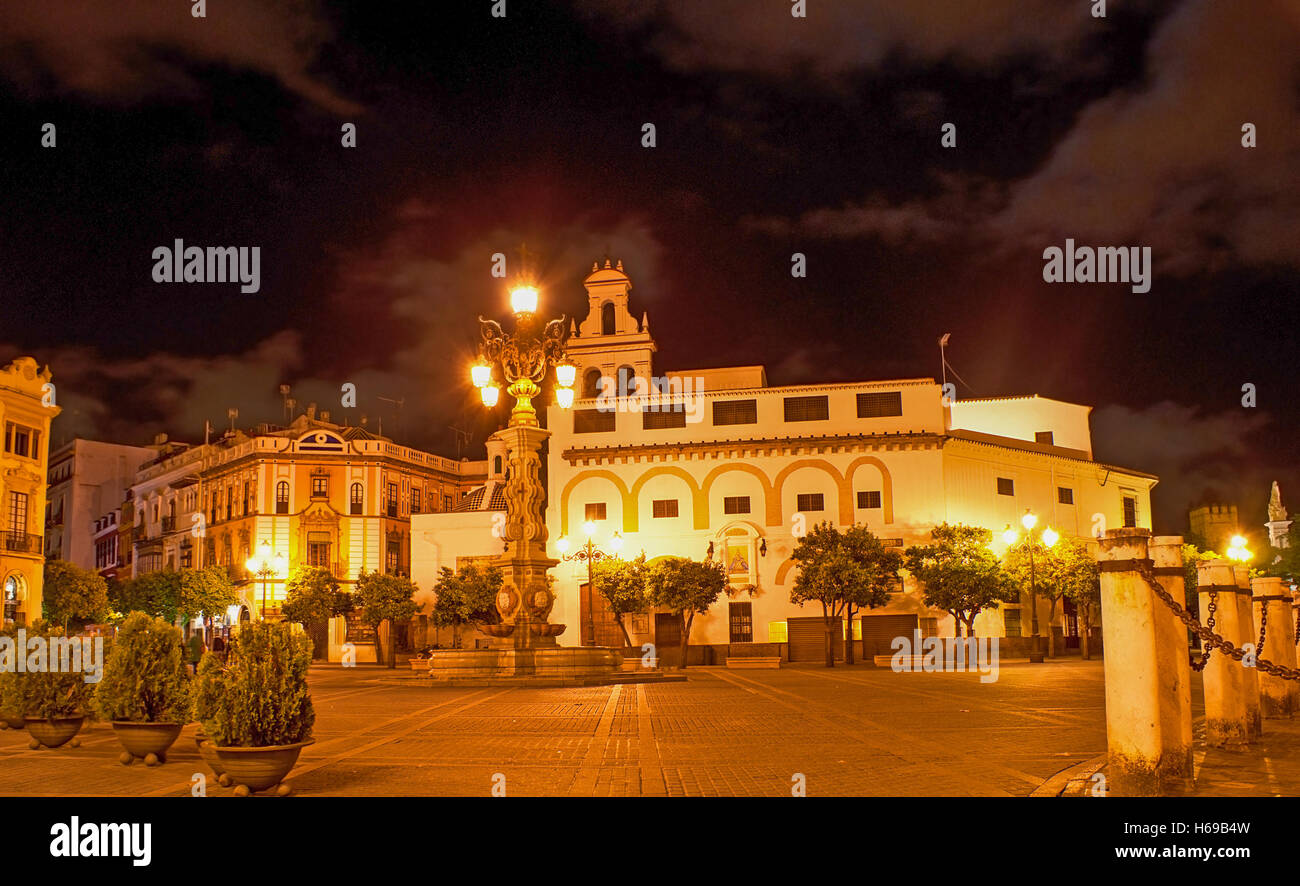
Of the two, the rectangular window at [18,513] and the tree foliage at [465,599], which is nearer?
the rectangular window at [18,513]

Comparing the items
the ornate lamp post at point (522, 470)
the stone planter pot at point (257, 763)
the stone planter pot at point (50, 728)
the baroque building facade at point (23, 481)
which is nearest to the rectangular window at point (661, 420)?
the baroque building facade at point (23, 481)

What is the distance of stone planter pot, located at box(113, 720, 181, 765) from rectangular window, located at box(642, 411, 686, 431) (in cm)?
4178

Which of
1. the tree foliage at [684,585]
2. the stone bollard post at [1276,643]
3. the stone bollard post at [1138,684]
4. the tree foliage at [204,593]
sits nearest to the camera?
the stone bollard post at [1138,684]

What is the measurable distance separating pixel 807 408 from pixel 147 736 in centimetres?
4229

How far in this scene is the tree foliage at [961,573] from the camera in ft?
142

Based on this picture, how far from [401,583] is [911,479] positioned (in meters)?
23.5

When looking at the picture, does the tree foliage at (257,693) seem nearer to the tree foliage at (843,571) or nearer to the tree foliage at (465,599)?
the tree foliage at (843,571)

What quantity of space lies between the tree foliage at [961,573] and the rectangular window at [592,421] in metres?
15.0

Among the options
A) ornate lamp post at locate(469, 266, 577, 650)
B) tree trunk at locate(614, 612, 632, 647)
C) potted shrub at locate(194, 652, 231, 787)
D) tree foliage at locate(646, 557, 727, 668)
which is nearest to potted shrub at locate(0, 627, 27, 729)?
potted shrub at locate(194, 652, 231, 787)

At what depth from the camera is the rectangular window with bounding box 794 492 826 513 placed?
49.7 metres

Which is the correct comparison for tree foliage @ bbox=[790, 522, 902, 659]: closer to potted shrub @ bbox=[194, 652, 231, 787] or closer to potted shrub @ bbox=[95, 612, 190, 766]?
potted shrub @ bbox=[95, 612, 190, 766]
